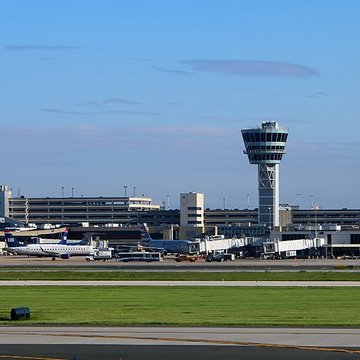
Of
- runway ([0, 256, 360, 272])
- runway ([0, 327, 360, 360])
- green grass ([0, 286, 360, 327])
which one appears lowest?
runway ([0, 327, 360, 360])

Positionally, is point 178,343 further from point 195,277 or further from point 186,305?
point 195,277

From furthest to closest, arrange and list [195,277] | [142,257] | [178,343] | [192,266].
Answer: [142,257] → [192,266] → [195,277] → [178,343]

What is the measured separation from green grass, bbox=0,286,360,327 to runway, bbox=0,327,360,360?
381 cm

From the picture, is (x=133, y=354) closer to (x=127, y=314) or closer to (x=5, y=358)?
(x=5, y=358)

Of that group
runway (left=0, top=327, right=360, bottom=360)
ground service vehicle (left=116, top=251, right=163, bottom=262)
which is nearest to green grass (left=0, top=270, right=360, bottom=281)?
runway (left=0, top=327, right=360, bottom=360)

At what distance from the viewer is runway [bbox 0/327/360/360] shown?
129 feet

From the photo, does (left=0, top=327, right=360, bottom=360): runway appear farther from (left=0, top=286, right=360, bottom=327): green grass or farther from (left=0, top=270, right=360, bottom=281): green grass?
(left=0, top=270, right=360, bottom=281): green grass

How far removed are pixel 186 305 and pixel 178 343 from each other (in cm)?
2235

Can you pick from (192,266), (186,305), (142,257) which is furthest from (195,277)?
(142,257)

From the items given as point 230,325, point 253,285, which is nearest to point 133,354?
point 230,325

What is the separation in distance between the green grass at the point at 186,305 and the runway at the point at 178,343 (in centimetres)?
381

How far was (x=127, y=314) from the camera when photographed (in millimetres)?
59000

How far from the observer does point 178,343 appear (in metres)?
43.3

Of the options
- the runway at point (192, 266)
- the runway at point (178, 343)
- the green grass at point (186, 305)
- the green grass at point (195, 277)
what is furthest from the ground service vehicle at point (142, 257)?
the runway at point (178, 343)
